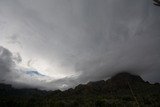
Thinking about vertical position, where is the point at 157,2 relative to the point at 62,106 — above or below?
below

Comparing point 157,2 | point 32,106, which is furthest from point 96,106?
point 157,2

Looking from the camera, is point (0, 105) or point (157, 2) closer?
point (157, 2)

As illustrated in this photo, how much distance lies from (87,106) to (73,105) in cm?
1100

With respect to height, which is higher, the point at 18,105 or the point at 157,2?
the point at 18,105

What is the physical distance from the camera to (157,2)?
4246 mm

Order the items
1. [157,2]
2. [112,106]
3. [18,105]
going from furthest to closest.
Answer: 1. [18,105]
2. [112,106]
3. [157,2]

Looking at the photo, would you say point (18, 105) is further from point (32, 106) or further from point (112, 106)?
point (112, 106)

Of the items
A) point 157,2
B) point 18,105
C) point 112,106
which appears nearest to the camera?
point 157,2

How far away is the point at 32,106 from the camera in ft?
307

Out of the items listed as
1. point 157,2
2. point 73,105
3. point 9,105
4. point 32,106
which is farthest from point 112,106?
point 157,2

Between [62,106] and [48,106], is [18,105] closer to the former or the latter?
[48,106]

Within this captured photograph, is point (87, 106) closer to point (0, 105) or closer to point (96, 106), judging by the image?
point (96, 106)

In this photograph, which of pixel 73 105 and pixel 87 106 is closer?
pixel 87 106

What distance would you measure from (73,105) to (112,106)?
61.8ft
